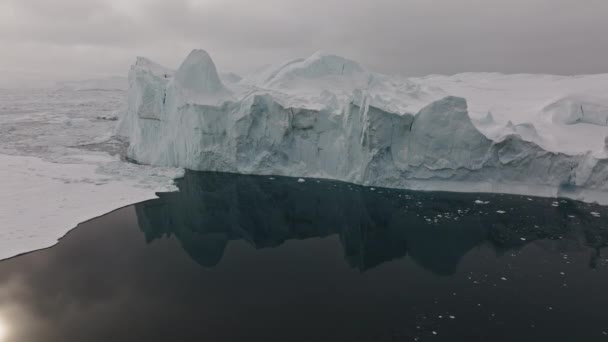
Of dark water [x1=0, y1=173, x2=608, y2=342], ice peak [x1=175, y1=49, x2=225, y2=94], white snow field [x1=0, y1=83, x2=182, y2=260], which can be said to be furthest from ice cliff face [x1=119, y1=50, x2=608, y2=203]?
white snow field [x1=0, y1=83, x2=182, y2=260]

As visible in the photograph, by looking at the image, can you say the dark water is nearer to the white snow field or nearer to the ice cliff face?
the white snow field

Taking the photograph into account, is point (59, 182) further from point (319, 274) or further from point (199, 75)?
point (319, 274)

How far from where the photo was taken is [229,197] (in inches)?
567

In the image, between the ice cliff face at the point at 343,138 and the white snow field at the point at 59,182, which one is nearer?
the white snow field at the point at 59,182

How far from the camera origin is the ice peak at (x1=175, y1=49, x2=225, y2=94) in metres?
17.8

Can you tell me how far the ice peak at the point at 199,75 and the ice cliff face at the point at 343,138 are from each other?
5 cm

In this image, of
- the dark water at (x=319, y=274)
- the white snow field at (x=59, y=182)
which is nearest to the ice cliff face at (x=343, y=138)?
the dark water at (x=319, y=274)

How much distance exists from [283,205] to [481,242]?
641 centimetres

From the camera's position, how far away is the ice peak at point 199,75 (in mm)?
17750

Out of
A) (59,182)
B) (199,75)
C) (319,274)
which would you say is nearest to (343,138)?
(199,75)

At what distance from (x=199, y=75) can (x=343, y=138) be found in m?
7.47

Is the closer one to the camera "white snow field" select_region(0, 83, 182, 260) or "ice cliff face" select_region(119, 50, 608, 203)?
"white snow field" select_region(0, 83, 182, 260)

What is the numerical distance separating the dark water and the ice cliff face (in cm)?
170

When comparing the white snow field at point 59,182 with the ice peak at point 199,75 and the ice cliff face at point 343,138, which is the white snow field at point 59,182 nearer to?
the ice cliff face at point 343,138
